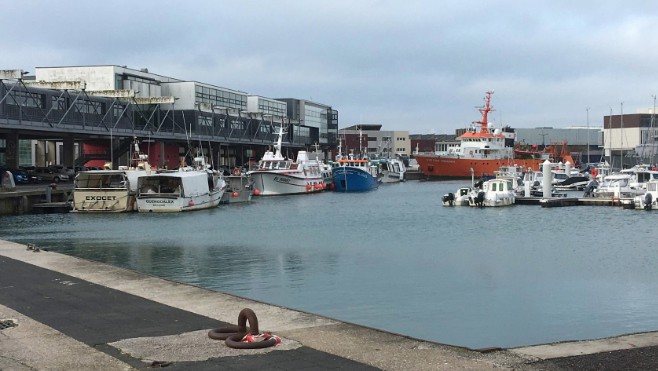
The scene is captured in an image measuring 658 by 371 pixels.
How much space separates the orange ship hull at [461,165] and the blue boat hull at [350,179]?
2861cm

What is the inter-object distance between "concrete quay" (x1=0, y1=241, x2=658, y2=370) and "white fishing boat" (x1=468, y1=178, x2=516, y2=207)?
5049 cm

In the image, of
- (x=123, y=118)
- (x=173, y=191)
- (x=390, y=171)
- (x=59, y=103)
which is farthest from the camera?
(x=390, y=171)

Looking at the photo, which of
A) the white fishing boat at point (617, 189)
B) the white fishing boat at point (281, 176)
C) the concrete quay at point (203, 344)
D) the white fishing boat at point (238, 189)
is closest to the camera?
the concrete quay at point (203, 344)

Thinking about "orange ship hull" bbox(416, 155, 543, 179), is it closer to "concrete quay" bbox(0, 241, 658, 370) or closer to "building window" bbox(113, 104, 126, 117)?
"building window" bbox(113, 104, 126, 117)

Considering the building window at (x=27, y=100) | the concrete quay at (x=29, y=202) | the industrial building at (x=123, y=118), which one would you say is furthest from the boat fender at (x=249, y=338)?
the building window at (x=27, y=100)

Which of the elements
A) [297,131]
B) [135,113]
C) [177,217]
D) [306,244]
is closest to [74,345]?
[306,244]

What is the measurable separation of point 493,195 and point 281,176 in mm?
30099

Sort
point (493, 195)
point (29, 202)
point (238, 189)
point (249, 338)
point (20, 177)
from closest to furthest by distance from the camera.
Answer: point (249, 338) → point (29, 202) → point (493, 195) → point (20, 177) → point (238, 189)

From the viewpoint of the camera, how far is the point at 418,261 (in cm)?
3122

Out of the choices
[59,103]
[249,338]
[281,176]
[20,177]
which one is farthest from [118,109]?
[249,338]

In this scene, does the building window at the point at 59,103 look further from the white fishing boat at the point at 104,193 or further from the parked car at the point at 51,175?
the white fishing boat at the point at 104,193

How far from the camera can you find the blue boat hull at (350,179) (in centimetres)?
10169

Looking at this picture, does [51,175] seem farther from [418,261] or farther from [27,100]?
[418,261]

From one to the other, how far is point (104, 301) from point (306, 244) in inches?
871
